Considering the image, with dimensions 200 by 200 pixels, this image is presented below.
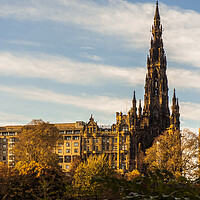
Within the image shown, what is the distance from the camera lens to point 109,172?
74.4 metres

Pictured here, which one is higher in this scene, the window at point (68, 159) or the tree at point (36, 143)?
the tree at point (36, 143)

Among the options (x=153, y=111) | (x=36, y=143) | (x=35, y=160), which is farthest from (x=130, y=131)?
(x=35, y=160)

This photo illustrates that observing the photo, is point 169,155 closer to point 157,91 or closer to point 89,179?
point 89,179

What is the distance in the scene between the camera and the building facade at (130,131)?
159375 millimetres

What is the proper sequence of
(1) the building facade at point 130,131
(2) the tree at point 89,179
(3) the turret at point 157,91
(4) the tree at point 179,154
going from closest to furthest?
(2) the tree at point 89,179 < (4) the tree at point 179,154 < (1) the building facade at point 130,131 < (3) the turret at point 157,91

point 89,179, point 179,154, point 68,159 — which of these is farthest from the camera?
point 68,159

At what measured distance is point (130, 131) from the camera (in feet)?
529

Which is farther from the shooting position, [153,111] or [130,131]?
[153,111]

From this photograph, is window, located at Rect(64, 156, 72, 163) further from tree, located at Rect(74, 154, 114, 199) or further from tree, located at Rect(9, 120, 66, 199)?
tree, located at Rect(74, 154, 114, 199)

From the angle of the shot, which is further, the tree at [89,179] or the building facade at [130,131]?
the building facade at [130,131]

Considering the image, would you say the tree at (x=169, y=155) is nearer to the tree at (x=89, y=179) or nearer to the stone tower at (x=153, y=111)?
Result: the tree at (x=89, y=179)

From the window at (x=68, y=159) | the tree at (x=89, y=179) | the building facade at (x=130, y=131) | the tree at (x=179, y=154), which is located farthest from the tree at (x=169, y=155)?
the window at (x=68, y=159)

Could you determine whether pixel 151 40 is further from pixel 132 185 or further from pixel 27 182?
pixel 132 185

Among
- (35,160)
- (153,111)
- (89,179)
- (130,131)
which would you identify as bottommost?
(89,179)
